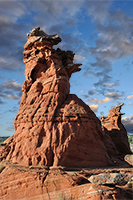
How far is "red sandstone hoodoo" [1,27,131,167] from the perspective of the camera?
13.7m

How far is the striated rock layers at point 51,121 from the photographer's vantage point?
540 inches

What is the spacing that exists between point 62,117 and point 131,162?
9.21 m

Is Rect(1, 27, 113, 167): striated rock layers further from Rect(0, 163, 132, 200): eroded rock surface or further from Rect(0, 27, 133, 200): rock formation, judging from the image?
Rect(0, 163, 132, 200): eroded rock surface

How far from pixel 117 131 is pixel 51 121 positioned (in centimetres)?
1310

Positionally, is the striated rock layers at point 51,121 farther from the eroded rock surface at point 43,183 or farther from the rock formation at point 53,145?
the eroded rock surface at point 43,183

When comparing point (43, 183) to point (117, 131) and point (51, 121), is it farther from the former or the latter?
point (117, 131)

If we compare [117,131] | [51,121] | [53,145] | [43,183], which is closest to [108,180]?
[43,183]

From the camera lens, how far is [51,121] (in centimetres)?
1452

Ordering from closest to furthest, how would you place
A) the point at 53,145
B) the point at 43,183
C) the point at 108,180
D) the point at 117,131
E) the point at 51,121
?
1. the point at 108,180
2. the point at 43,183
3. the point at 53,145
4. the point at 51,121
5. the point at 117,131

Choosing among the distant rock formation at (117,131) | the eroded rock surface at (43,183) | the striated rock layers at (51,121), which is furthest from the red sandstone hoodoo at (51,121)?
the distant rock formation at (117,131)

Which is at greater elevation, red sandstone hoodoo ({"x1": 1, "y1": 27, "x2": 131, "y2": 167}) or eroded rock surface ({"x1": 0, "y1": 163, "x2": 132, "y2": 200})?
red sandstone hoodoo ({"x1": 1, "y1": 27, "x2": 131, "y2": 167})

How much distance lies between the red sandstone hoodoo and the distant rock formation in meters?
6.75

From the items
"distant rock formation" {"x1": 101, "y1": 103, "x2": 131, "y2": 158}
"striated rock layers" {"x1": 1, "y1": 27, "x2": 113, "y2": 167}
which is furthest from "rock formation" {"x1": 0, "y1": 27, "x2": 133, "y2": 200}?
"distant rock formation" {"x1": 101, "y1": 103, "x2": 131, "y2": 158}

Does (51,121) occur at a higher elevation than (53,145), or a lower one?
higher
